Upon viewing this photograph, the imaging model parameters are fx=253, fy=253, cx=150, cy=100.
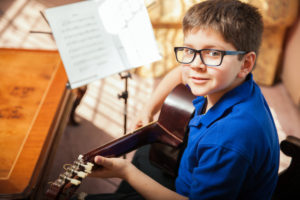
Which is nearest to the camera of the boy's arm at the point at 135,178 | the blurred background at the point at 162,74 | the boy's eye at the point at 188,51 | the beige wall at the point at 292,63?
the boy's eye at the point at 188,51

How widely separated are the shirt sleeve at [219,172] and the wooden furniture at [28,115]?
609mm

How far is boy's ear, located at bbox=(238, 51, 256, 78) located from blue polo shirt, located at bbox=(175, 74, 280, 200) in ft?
0.13

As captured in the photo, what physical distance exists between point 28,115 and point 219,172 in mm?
913

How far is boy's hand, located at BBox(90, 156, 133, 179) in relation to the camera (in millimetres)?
942

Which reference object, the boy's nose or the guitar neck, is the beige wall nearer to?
the guitar neck

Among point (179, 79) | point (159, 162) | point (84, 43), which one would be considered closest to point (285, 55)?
point (179, 79)

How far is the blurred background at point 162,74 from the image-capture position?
2025mm

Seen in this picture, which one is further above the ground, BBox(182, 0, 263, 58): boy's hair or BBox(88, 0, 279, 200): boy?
BBox(182, 0, 263, 58): boy's hair

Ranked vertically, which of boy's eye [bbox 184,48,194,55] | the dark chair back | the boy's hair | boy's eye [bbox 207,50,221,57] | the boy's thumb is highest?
the boy's hair

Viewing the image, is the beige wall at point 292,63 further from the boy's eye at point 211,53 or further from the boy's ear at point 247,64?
the boy's eye at point 211,53

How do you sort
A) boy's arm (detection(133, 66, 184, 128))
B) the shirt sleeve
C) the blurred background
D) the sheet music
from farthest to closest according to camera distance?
the blurred background
boy's arm (detection(133, 66, 184, 128))
the sheet music
the shirt sleeve

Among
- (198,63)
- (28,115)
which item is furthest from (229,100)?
(28,115)

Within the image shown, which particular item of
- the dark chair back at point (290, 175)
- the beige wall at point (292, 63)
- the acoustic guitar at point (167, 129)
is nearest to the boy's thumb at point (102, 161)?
the acoustic guitar at point (167, 129)

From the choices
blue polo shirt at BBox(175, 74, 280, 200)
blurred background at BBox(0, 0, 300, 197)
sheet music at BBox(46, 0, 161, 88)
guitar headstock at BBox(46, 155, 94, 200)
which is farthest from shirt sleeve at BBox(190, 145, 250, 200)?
blurred background at BBox(0, 0, 300, 197)
